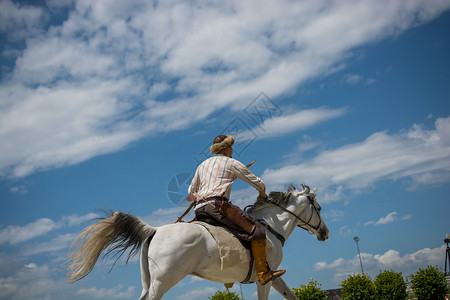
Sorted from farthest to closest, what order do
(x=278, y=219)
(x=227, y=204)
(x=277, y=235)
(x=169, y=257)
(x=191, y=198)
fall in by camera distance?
(x=278, y=219) < (x=277, y=235) < (x=191, y=198) < (x=227, y=204) < (x=169, y=257)

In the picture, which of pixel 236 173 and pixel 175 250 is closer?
pixel 175 250

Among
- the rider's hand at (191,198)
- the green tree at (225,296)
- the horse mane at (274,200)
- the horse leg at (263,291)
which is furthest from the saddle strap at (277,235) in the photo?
the green tree at (225,296)

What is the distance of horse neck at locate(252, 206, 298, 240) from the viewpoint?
6.70 metres

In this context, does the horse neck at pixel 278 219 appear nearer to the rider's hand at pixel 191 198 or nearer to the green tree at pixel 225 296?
the rider's hand at pixel 191 198

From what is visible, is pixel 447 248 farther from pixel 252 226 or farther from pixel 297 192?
pixel 252 226

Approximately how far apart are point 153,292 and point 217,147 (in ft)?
8.19

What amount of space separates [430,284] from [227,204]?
755cm

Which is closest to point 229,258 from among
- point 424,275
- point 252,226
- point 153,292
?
point 252,226

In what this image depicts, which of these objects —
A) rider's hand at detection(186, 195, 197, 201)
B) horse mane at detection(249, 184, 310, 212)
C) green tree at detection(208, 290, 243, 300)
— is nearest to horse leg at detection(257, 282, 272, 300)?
horse mane at detection(249, 184, 310, 212)

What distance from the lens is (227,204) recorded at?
5.85 metres

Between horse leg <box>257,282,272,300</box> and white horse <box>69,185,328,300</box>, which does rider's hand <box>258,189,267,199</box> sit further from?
horse leg <box>257,282,272,300</box>

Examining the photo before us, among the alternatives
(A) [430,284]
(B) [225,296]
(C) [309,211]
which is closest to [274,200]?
(C) [309,211]

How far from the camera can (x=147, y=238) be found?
541cm

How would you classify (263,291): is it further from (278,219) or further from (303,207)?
(303,207)
